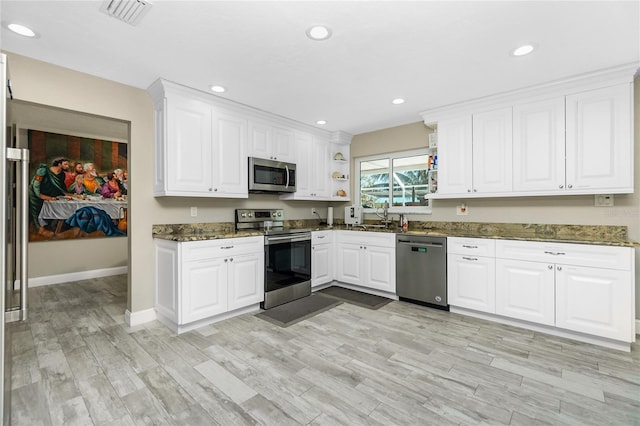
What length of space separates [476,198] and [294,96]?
2542mm

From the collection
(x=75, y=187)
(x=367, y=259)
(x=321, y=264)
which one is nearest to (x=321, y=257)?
(x=321, y=264)

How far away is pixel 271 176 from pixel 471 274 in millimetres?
2690

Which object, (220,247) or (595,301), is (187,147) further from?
(595,301)

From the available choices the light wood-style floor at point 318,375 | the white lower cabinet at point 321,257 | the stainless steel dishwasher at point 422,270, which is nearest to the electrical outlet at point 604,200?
the light wood-style floor at point 318,375

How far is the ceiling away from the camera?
1.90 meters

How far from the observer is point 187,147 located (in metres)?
3.16

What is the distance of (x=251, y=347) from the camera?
8.52 ft

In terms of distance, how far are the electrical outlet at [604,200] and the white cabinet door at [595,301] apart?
777mm

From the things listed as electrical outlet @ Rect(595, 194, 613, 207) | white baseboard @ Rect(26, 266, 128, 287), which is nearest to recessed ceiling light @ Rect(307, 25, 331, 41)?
electrical outlet @ Rect(595, 194, 613, 207)

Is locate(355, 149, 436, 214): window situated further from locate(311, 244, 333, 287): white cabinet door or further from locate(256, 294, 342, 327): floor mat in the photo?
locate(256, 294, 342, 327): floor mat

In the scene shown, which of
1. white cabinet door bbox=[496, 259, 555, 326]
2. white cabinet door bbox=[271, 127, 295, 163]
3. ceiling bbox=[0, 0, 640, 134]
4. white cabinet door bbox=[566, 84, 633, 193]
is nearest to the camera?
ceiling bbox=[0, 0, 640, 134]

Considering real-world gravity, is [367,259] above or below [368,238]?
below

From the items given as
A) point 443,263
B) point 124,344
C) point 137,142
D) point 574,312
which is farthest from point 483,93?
point 124,344

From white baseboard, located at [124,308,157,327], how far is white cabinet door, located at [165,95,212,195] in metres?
1.30
